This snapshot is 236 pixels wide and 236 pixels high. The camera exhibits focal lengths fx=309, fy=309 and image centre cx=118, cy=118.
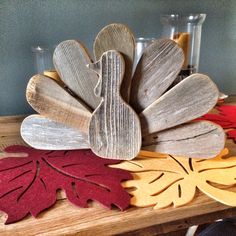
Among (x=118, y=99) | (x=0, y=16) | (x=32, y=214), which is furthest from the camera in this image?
(x=0, y=16)

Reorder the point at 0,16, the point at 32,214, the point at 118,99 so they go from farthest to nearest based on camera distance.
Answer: the point at 0,16
the point at 118,99
the point at 32,214

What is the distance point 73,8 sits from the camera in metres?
0.91

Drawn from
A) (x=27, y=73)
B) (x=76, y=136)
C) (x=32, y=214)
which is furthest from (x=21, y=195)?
(x=27, y=73)

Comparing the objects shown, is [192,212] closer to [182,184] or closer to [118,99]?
[182,184]

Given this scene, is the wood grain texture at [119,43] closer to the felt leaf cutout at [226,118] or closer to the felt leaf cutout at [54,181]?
the felt leaf cutout at [54,181]

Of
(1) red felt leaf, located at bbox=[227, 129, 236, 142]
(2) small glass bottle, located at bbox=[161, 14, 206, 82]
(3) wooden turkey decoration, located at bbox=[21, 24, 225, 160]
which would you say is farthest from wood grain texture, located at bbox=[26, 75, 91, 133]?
(2) small glass bottle, located at bbox=[161, 14, 206, 82]

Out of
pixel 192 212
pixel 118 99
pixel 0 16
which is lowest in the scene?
pixel 192 212

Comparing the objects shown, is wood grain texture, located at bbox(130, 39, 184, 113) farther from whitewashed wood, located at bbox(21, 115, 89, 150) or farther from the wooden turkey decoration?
whitewashed wood, located at bbox(21, 115, 89, 150)

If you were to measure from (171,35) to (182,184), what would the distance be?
1.87 feet

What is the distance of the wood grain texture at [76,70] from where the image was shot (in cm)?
57

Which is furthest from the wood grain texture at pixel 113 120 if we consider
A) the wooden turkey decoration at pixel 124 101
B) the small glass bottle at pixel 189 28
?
the small glass bottle at pixel 189 28

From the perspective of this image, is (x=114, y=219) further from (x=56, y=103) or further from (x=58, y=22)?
(x=58, y=22)

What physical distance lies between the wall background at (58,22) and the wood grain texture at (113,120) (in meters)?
0.44

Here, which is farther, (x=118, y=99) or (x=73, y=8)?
(x=73, y=8)
